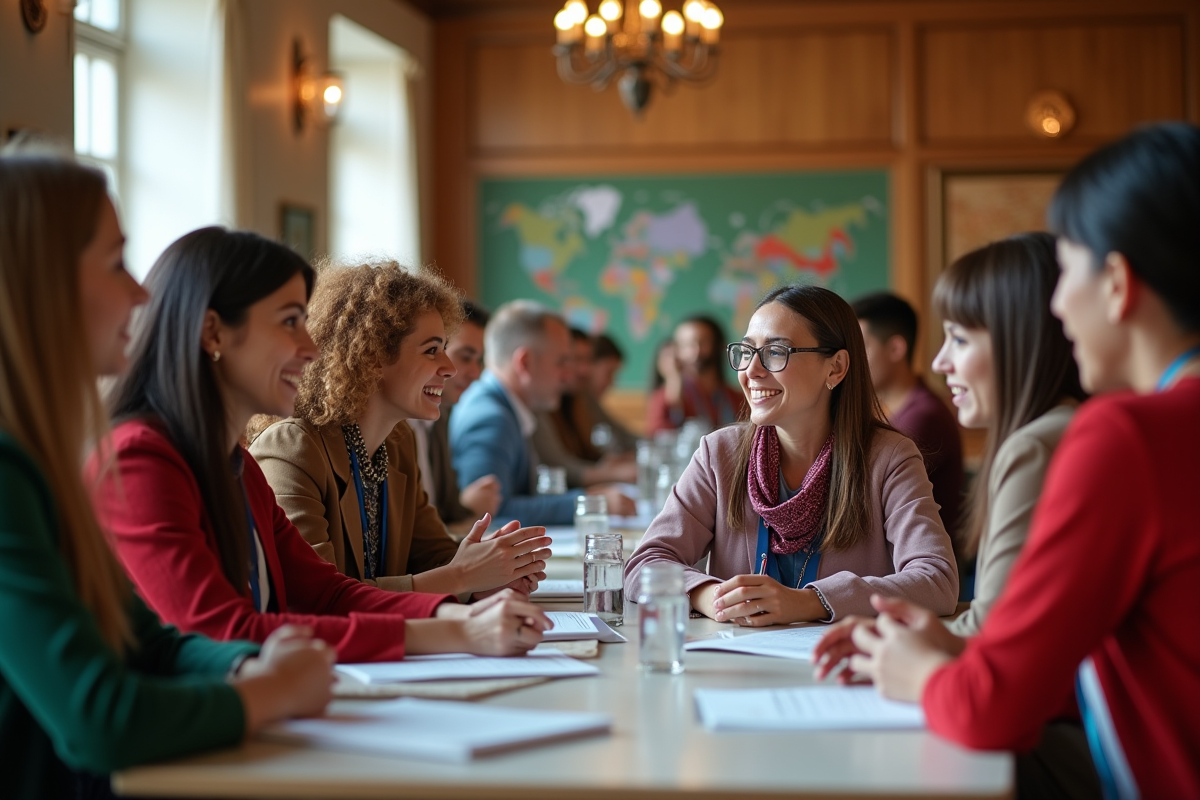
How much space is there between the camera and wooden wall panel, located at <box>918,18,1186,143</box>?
7660mm

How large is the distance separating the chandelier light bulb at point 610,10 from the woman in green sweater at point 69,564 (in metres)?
4.13

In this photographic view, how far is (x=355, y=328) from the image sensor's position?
8.30 feet

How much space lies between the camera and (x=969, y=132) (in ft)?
25.7

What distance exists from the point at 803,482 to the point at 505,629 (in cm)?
88

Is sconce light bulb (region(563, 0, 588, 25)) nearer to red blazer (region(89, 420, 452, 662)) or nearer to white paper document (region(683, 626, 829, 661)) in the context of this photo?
white paper document (region(683, 626, 829, 661))

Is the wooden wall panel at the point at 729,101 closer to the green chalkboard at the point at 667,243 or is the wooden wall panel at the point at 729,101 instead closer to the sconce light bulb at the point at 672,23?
the green chalkboard at the point at 667,243

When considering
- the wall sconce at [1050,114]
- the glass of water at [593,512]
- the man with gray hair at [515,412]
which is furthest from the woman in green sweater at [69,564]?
the wall sconce at [1050,114]

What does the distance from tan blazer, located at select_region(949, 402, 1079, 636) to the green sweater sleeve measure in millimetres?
1031

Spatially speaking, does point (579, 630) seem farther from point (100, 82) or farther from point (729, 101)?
point (729, 101)

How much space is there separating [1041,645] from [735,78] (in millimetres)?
7051

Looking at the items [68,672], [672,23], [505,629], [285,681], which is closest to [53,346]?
[68,672]

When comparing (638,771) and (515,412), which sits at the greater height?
(515,412)

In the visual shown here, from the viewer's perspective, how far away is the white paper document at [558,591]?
2520mm

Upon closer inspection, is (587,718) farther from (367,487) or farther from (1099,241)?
(367,487)
